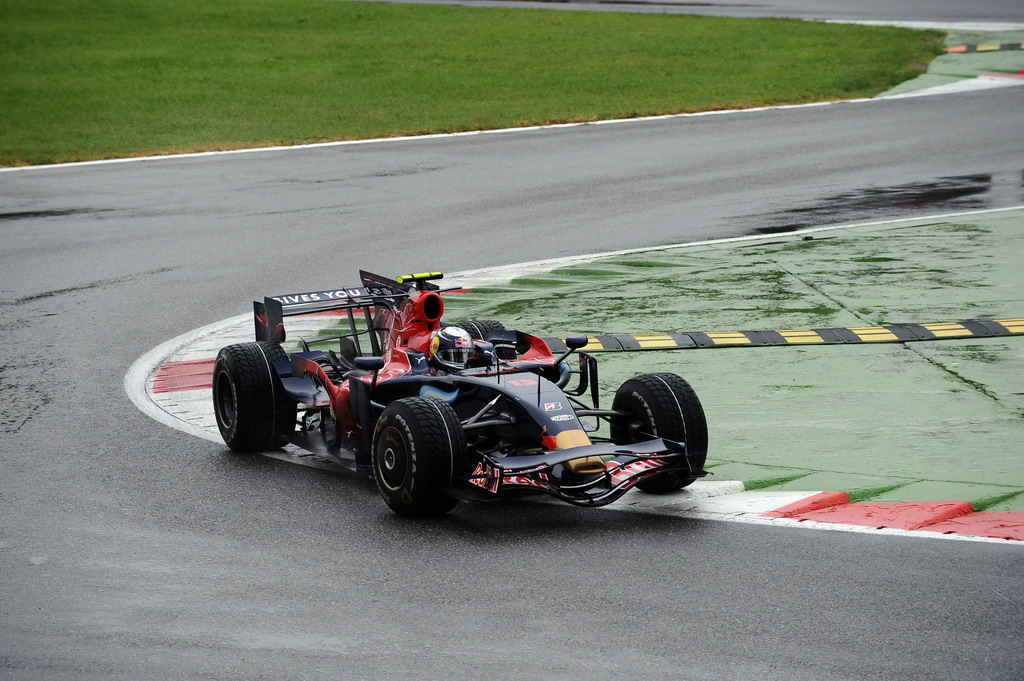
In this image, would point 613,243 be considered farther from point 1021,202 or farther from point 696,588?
point 696,588

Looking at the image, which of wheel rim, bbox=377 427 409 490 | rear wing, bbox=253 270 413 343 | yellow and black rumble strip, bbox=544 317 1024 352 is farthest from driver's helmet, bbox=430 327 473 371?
yellow and black rumble strip, bbox=544 317 1024 352

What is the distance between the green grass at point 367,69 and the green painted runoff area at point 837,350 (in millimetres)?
11198

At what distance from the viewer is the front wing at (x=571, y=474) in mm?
8133

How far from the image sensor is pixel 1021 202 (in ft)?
63.0

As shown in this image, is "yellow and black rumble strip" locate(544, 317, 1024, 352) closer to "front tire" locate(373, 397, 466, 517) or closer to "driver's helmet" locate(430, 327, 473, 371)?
"driver's helmet" locate(430, 327, 473, 371)

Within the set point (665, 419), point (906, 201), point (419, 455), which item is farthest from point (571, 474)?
point (906, 201)

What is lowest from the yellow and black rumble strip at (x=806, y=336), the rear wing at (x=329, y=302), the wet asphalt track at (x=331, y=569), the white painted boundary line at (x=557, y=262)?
the wet asphalt track at (x=331, y=569)

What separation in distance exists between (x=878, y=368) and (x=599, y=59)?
→ 22711 mm

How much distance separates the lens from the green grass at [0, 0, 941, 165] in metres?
26.7

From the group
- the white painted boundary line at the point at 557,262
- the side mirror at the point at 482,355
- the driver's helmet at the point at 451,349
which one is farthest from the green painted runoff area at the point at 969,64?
the driver's helmet at the point at 451,349

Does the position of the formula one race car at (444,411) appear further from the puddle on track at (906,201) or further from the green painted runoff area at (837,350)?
the puddle on track at (906,201)

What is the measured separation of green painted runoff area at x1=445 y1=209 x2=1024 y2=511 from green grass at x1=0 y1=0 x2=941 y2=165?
36.7 feet

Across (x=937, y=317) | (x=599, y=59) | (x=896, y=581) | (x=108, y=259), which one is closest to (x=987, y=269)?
(x=937, y=317)

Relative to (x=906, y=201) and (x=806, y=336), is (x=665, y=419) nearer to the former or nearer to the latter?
(x=806, y=336)
